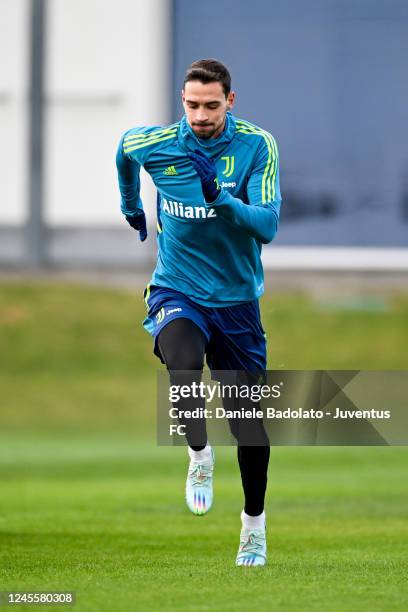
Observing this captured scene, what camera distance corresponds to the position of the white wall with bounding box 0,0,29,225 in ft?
81.5

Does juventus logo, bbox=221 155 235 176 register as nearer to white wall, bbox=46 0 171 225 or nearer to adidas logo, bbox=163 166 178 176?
adidas logo, bbox=163 166 178 176

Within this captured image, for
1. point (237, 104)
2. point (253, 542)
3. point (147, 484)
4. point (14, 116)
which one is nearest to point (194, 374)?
point (253, 542)

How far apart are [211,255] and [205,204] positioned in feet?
1.04

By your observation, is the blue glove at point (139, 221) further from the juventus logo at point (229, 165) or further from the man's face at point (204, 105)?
the man's face at point (204, 105)

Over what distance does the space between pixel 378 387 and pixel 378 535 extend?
1.73m

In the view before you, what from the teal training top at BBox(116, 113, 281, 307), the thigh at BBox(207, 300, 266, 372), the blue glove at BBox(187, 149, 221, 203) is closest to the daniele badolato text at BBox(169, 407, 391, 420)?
the thigh at BBox(207, 300, 266, 372)

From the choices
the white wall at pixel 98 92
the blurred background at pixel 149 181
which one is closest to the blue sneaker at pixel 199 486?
the blurred background at pixel 149 181

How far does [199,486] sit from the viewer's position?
24.6 feet

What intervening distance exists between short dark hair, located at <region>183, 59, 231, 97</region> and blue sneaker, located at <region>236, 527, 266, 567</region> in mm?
2000

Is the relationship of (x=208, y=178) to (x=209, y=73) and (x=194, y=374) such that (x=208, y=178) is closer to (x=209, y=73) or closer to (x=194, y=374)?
(x=209, y=73)

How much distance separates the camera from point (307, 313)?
23672mm

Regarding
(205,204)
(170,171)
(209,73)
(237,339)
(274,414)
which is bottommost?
(274,414)

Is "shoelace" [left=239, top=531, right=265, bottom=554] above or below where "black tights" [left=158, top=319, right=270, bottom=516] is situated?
below

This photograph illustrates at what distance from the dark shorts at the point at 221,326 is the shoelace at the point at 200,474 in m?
0.52
